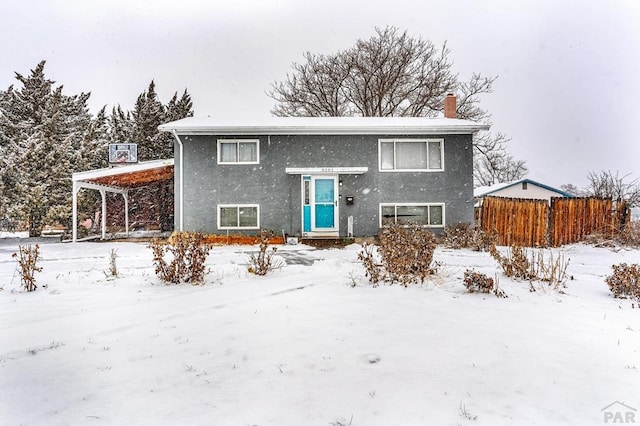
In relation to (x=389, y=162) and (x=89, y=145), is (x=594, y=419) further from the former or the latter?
(x=89, y=145)

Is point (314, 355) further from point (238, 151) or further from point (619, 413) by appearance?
point (238, 151)

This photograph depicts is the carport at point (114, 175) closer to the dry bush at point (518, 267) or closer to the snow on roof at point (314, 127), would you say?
the snow on roof at point (314, 127)

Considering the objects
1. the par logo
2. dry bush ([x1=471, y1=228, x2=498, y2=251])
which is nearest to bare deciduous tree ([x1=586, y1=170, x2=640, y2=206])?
dry bush ([x1=471, y1=228, x2=498, y2=251])

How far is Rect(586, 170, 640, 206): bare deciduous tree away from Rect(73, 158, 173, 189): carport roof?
55.5 feet

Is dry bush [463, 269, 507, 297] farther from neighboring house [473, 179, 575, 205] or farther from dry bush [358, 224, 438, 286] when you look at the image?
neighboring house [473, 179, 575, 205]

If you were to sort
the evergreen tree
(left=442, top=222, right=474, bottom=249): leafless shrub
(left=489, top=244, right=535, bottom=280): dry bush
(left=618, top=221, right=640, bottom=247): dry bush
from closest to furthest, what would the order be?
1. (left=489, top=244, right=535, bottom=280): dry bush
2. (left=618, top=221, right=640, bottom=247): dry bush
3. (left=442, top=222, right=474, bottom=249): leafless shrub
4. the evergreen tree

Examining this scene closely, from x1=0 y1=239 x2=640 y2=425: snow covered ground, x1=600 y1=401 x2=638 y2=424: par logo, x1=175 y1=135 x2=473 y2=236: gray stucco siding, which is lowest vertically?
x1=600 y1=401 x2=638 y2=424: par logo

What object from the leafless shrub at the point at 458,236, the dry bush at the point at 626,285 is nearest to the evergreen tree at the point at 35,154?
the leafless shrub at the point at 458,236

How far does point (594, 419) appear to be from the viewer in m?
2.16

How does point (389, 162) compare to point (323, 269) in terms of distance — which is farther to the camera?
point (389, 162)

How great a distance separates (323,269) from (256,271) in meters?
1.24

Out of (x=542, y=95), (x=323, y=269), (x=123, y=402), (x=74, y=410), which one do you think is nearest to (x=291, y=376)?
(x=123, y=402)

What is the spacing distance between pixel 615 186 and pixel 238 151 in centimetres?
1536

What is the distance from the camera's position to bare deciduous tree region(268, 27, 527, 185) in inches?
880
